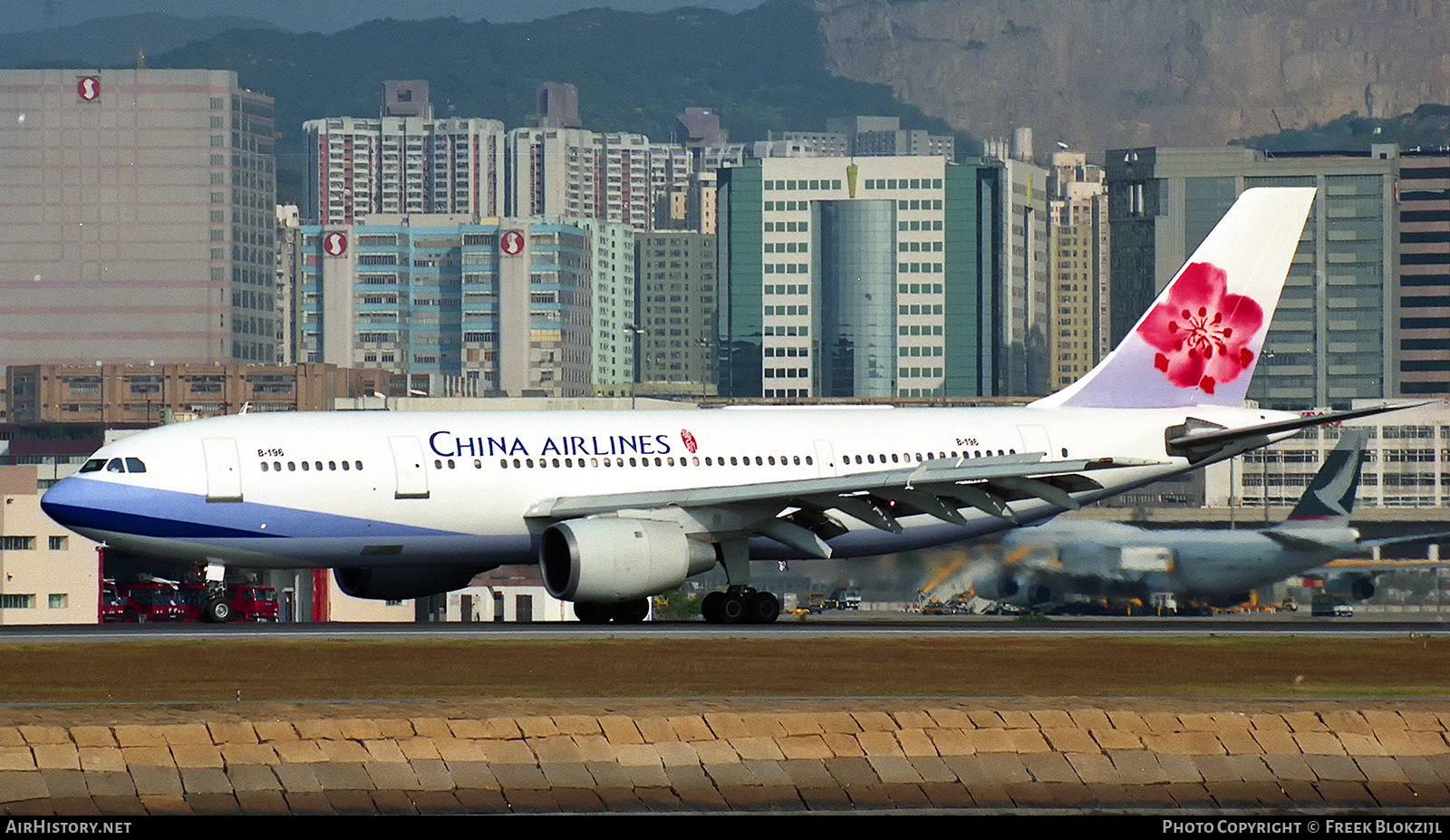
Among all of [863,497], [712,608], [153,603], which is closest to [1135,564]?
[863,497]

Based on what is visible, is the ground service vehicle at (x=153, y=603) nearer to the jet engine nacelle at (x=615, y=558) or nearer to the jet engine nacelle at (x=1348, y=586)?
the jet engine nacelle at (x=615, y=558)

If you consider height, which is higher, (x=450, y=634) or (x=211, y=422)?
(x=211, y=422)

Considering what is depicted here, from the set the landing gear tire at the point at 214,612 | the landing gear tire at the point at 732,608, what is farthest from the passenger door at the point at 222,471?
the landing gear tire at the point at 732,608

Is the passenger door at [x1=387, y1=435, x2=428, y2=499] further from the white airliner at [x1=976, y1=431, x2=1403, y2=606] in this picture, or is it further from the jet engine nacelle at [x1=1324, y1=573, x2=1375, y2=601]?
the jet engine nacelle at [x1=1324, y1=573, x2=1375, y2=601]

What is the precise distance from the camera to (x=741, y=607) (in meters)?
42.1

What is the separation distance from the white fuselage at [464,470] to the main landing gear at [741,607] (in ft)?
5.26

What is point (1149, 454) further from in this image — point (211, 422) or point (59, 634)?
point (59, 634)

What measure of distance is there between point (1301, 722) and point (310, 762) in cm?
997

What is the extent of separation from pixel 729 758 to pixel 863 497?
65.0ft

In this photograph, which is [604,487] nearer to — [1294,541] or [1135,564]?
[1135,564]

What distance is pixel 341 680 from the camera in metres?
28.4

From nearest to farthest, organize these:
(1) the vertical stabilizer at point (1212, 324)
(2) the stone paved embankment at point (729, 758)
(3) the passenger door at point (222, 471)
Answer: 1. (2) the stone paved embankment at point (729, 758)
2. (3) the passenger door at point (222, 471)
3. (1) the vertical stabilizer at point (1212, 324)

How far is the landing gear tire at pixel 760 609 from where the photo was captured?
42000mm

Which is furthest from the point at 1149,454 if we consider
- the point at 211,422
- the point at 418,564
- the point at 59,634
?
the point at 59,634
